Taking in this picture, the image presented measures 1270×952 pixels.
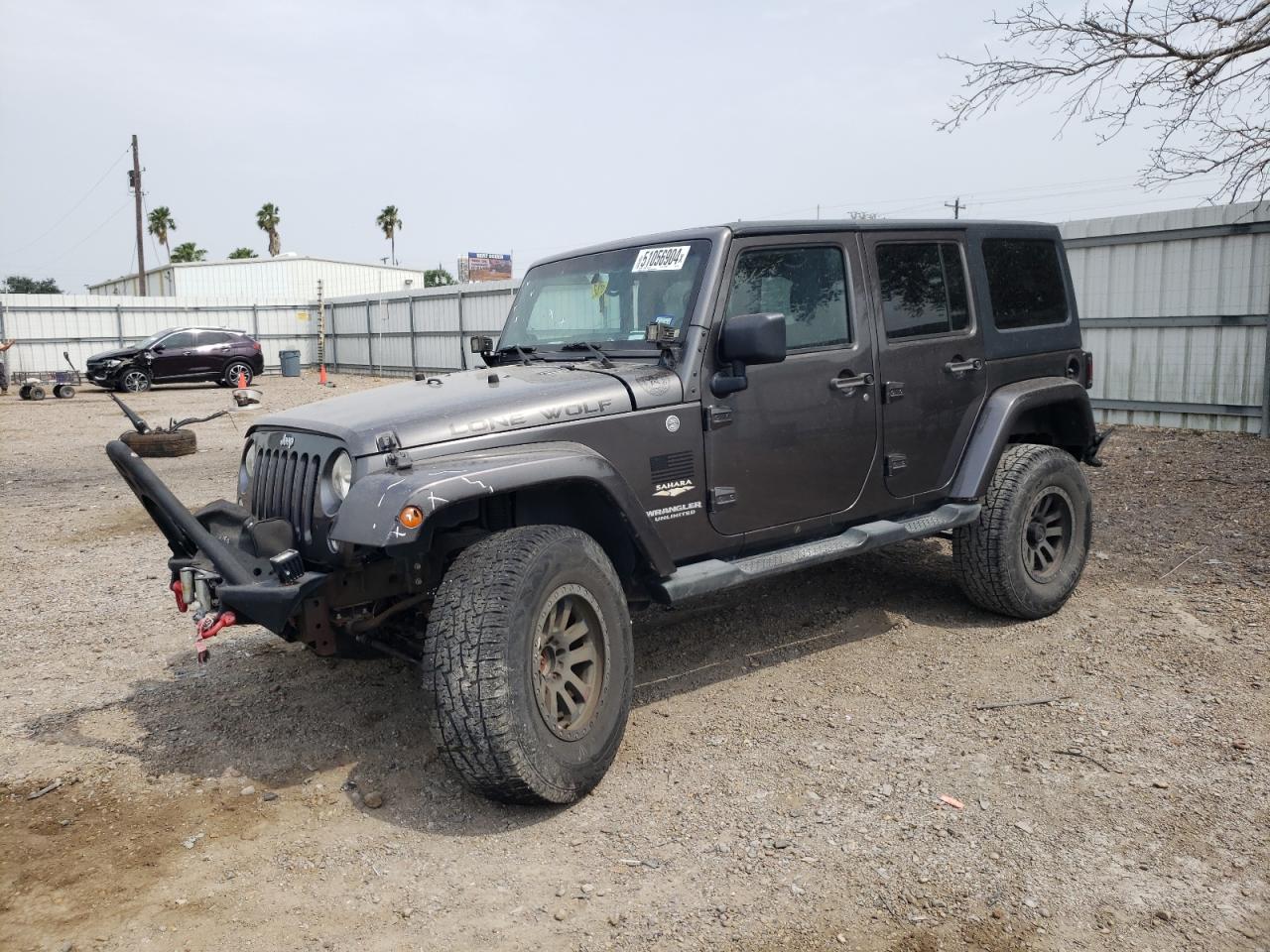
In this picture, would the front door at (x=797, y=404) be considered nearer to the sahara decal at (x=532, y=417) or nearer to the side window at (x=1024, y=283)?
the sahara decal at (x=532, y=417)

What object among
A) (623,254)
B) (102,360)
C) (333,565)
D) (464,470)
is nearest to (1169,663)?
(623,254)

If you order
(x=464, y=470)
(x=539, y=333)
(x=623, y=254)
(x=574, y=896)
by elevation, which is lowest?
(x=574, y=896)

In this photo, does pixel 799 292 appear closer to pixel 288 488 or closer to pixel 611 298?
pixel 611 298

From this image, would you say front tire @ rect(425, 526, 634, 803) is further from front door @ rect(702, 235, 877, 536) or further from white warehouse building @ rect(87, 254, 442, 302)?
white warehouse building @ rect(87, 254, 442, 302)

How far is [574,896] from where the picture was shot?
297cm

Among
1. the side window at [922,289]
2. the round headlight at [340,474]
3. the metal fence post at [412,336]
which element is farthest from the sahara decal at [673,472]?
the metal fence post at [412,336]

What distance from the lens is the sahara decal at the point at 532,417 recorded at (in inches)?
141

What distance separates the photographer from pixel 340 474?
354cm

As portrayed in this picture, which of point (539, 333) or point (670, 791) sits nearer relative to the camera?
point (670, 791)

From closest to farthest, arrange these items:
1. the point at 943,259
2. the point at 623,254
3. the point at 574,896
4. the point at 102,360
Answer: the point at 574,896
the point at 623,254
the point at 943,259
the point at 102,360

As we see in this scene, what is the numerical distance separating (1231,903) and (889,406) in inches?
98.5

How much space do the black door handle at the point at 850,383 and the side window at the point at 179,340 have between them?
918 inches

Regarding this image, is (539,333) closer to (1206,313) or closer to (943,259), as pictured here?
(943,259)

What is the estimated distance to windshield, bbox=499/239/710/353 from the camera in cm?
424
